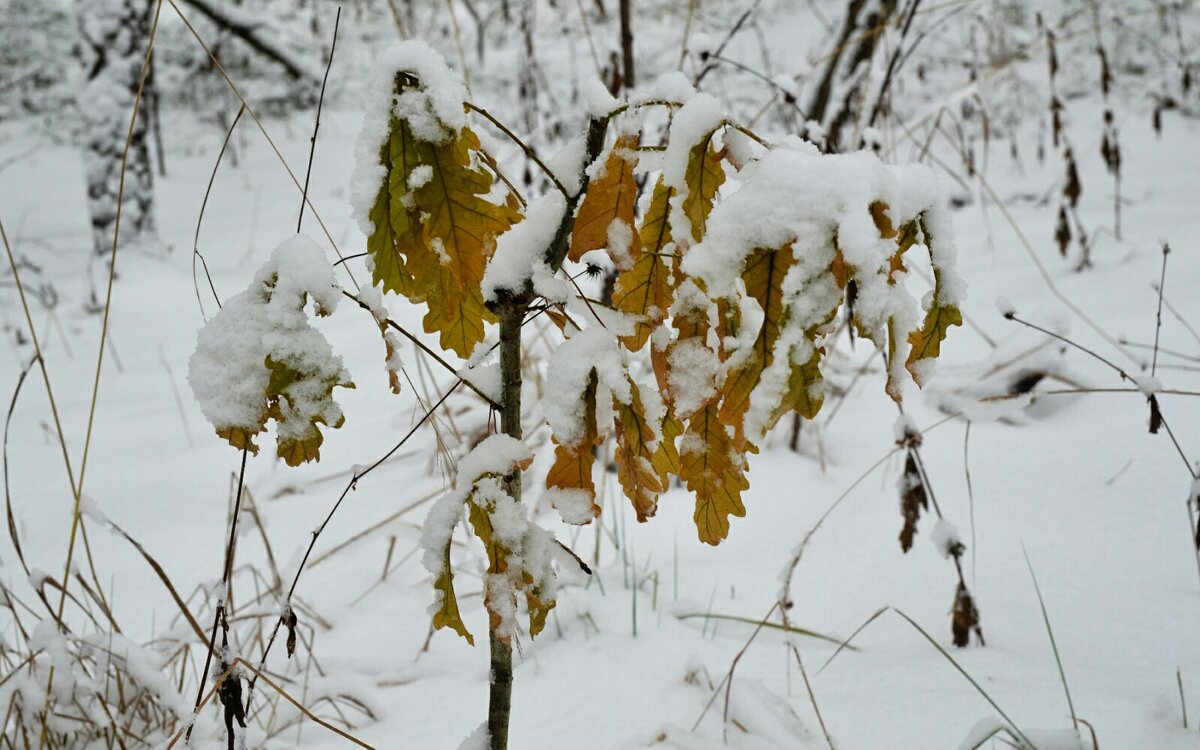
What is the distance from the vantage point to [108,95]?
304 centimetres

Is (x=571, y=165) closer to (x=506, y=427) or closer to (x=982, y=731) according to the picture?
(x=506, y=427)

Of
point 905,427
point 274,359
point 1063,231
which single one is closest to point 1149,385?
point 905,427

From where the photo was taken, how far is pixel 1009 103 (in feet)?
15.1

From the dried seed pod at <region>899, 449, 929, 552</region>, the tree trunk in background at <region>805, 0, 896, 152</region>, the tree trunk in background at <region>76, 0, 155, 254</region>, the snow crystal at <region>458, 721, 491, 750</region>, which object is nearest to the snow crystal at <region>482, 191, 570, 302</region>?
the snow crystal at <region>458, 721, 491, 750</region>

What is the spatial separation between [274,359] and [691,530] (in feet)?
3.56

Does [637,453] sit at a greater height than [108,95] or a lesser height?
lesser

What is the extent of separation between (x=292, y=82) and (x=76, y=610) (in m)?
5.44

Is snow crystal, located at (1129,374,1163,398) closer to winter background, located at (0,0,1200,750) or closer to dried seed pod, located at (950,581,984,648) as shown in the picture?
winter background, located at (0,0,1200,750)

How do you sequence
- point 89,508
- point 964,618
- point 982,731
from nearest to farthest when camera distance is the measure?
point 982,731
point 89,508
point 964,618

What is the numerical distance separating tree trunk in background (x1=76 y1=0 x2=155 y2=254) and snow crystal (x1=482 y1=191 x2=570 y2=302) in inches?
124

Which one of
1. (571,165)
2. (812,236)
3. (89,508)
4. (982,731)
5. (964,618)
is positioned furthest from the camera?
(964,618)

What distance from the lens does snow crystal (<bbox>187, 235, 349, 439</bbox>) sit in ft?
1.53

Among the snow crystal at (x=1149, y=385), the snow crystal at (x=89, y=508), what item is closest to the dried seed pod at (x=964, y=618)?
the snow crystal at (x=1149, y=385)

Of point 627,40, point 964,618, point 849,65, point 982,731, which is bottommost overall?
point 982,731
